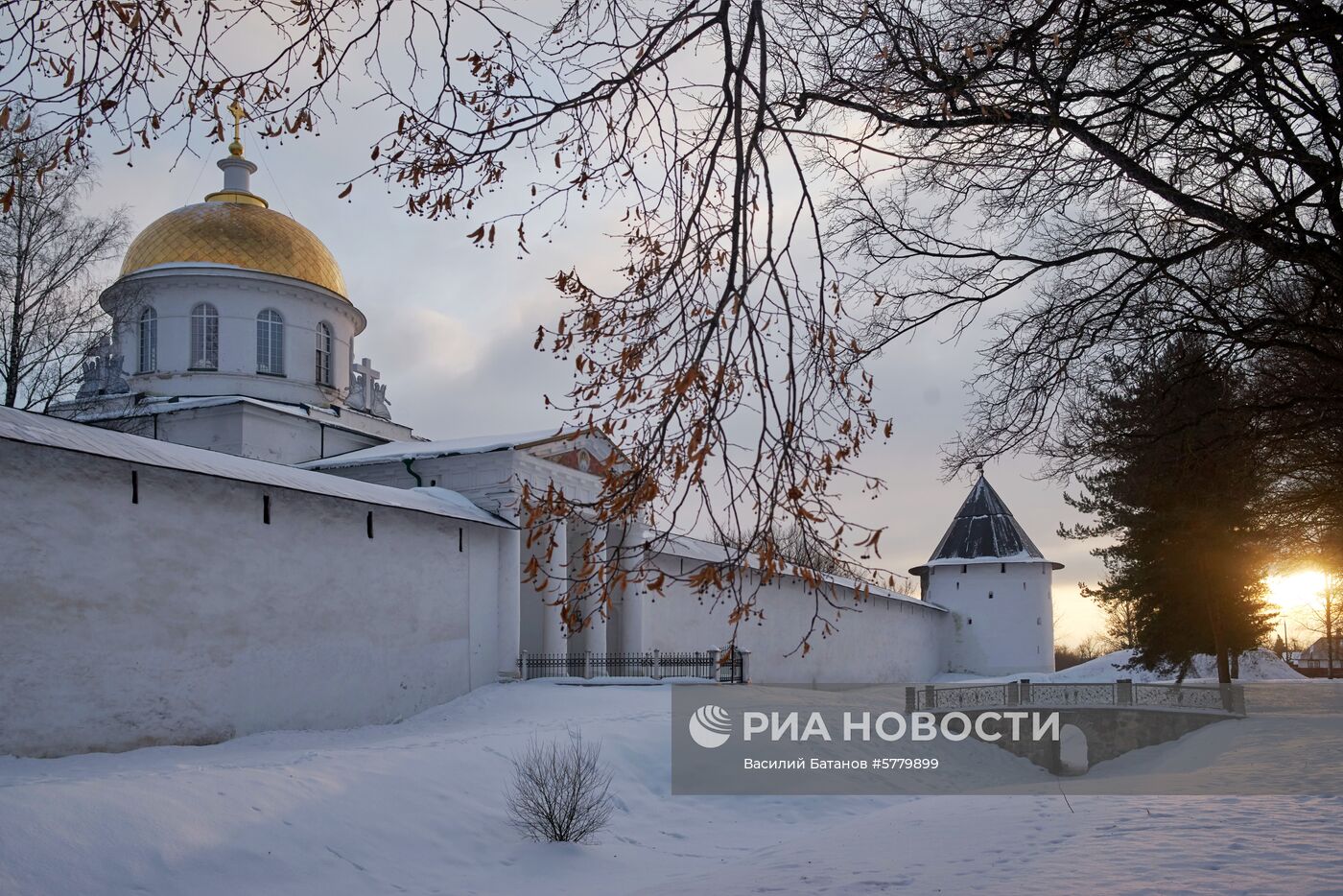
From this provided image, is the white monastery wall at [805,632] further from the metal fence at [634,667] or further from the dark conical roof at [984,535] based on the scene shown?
the dark conical roof at [984,535]

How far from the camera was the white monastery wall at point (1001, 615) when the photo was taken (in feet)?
130

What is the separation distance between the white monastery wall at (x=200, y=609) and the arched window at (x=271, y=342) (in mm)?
8614

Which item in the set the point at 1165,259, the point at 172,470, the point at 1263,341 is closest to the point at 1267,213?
the point at 1165,259

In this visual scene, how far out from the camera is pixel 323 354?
2638 centimetres

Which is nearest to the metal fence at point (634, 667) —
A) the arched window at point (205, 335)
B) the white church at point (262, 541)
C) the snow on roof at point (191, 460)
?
the white church at point (262, 541)

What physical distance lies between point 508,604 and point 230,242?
10.7m

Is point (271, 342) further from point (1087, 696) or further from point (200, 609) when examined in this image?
point (1087, 696)

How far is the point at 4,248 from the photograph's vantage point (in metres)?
18.1

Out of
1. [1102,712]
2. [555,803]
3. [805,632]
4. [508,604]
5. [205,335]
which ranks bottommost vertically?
[1102,712]

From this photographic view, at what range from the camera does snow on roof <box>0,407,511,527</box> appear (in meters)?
12.3

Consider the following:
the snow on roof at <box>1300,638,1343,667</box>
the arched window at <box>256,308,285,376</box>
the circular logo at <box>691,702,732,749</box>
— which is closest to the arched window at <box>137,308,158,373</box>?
the arched window at <box>256,308,285,376</box>

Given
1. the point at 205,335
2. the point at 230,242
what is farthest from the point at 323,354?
the point at 230,242

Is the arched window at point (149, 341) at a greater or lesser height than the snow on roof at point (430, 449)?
greater

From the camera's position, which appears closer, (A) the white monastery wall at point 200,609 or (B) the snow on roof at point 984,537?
(A) the white monastery wall at point 200,609
